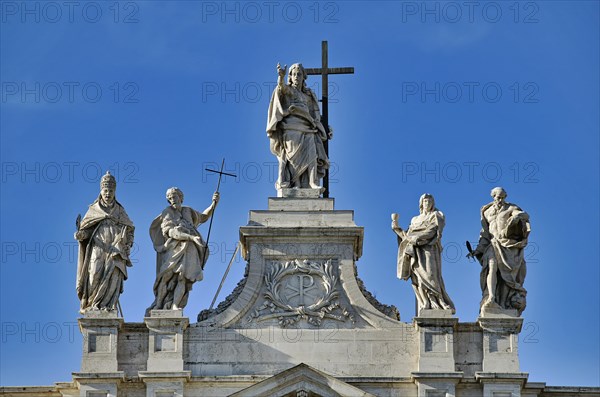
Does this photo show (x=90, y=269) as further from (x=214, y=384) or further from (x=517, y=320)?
(x=517, y=320)

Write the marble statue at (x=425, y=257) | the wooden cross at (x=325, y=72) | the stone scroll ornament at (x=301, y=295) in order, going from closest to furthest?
the stone scroll ornament at (x=301, y=295), the marble statue at (x=425, y=257), the wooden cross at (x=325, y=72)

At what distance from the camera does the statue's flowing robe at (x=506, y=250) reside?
134 ft

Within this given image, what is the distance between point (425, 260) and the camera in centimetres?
4084

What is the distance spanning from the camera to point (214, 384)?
131 ft

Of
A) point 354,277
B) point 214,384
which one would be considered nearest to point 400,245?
point 354,277

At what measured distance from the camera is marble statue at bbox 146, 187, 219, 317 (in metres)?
40.8

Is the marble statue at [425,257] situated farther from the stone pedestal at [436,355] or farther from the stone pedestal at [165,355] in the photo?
the stone pedestal at [165,355]

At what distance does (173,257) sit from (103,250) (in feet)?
3.95

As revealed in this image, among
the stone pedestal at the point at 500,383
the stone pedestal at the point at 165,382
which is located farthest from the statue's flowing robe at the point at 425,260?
the stone pedestal at the point at 165,382

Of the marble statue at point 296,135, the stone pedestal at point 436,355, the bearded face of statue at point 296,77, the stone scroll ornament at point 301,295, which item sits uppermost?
the bearded face of statue at point 296,77

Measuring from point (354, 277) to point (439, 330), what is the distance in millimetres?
1807

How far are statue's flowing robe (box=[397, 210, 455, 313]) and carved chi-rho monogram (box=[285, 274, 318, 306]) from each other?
152 cm

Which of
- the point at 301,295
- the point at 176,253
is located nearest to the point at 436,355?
the point at 301,295

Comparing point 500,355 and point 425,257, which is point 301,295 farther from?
point 500,355
